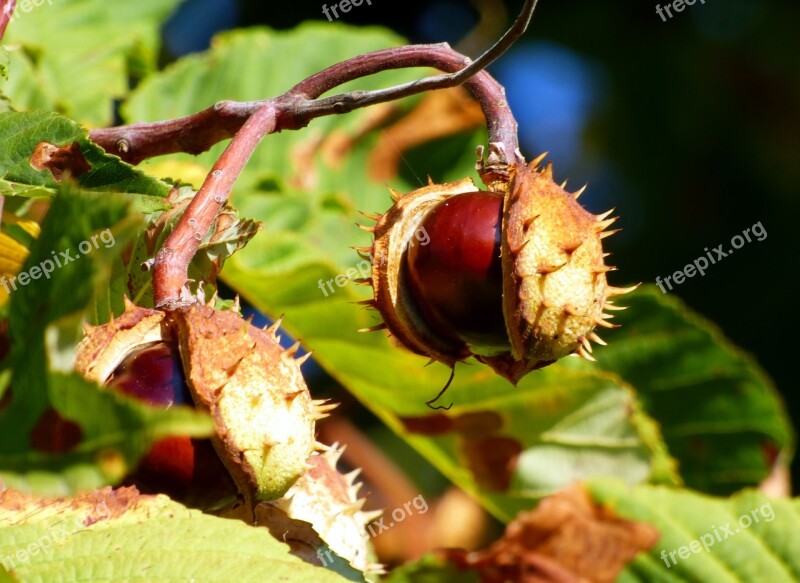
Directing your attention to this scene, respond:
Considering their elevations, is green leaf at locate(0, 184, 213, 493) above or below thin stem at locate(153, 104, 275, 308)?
above

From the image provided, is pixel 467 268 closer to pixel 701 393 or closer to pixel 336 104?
pixel 336 104

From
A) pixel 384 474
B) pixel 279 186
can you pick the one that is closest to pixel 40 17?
pixel 279 186

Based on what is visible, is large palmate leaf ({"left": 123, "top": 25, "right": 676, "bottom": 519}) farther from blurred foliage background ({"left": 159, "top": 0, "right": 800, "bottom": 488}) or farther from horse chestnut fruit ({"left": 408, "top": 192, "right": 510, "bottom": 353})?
blurred foliage background ({"left": 159, "top": 0, "right": 800, "bottom": 488})

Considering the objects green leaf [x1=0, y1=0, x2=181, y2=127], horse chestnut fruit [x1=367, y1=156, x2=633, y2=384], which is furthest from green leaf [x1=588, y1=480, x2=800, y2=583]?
green leaf [x1=0, y1=0, x2=181, y2=127]

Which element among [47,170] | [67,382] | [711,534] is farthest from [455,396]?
[67,382]

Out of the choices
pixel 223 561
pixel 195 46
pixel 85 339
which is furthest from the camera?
pixel 195 46

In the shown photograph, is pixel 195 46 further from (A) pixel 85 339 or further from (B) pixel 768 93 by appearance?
(A) pixel 85 339
